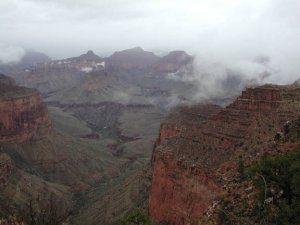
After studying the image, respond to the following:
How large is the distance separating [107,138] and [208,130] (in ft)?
465

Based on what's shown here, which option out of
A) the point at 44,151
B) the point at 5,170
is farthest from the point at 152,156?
the point at 44,151

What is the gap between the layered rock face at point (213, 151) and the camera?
48.3 m

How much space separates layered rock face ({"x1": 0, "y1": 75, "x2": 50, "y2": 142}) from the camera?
13501cm

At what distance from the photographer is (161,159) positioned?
5812 cm

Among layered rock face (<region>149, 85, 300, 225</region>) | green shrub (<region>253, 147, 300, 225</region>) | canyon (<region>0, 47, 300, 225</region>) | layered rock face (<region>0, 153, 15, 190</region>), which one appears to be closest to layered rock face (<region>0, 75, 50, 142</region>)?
canyon (<region>0, 47, 300, 225</region>)

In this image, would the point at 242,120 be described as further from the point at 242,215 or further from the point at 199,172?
the point at 242,215

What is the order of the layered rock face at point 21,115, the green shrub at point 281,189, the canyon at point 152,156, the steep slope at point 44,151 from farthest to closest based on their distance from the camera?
the layered rock face at point 21,115
the steep slope at point 44,151
the canyon at point 152,156
the green shrub at point 281,189

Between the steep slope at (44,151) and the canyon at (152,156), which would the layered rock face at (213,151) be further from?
the steep slope at (44,151)

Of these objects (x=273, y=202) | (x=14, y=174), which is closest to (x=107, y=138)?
(x=14, y=174)

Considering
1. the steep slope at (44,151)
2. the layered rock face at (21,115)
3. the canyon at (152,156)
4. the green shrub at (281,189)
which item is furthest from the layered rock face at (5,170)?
the green shrub at (281,189)

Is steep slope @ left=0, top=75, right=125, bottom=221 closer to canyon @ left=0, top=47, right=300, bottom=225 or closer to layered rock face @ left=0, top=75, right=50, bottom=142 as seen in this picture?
layered rock face @ left=0, top=75, right=50, bottom=142

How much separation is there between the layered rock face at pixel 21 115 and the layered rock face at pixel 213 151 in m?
83.8

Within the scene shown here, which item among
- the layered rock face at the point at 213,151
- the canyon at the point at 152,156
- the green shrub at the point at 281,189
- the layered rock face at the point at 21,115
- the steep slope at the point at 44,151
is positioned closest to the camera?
the green shrub at the point at 281,189

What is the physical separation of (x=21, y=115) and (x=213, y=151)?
9779cm
